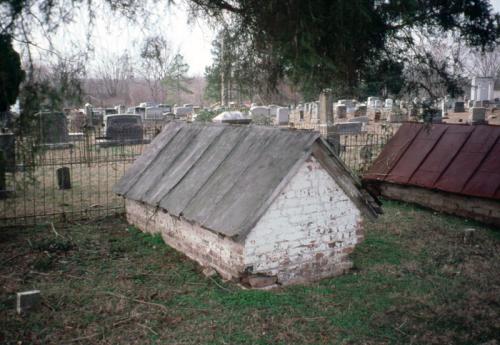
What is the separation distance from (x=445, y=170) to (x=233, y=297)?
683 cm

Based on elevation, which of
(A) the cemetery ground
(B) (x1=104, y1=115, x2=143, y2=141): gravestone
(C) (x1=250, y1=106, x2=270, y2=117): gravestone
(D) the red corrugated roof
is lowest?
(A) the cemetery ground

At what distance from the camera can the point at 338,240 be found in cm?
715

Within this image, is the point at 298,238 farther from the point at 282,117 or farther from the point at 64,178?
the point at 282,117

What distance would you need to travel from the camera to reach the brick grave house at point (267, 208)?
6.38 metres

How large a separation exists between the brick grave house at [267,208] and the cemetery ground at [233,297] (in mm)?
317

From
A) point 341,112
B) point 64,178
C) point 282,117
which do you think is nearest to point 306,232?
point 64,178

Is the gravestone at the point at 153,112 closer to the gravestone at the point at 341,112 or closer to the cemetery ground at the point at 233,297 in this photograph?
the gravestone at the point at 341,112

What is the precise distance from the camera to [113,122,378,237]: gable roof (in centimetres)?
639

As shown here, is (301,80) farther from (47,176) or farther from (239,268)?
(47,176)

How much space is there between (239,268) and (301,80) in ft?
8.55

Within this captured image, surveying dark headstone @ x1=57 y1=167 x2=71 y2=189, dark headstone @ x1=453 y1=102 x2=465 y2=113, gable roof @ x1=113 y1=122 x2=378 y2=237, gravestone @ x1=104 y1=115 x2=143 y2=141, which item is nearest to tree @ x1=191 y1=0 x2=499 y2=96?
gable roof @ x1=113 y1=122 x2=378 y2=237

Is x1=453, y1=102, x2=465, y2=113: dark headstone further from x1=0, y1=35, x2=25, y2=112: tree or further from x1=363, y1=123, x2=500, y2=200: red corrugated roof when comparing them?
x1=0, y1=35, x2=25, y2=112: tree

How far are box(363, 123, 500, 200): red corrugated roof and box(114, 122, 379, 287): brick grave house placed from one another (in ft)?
12.9

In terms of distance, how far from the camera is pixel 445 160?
1106cm
